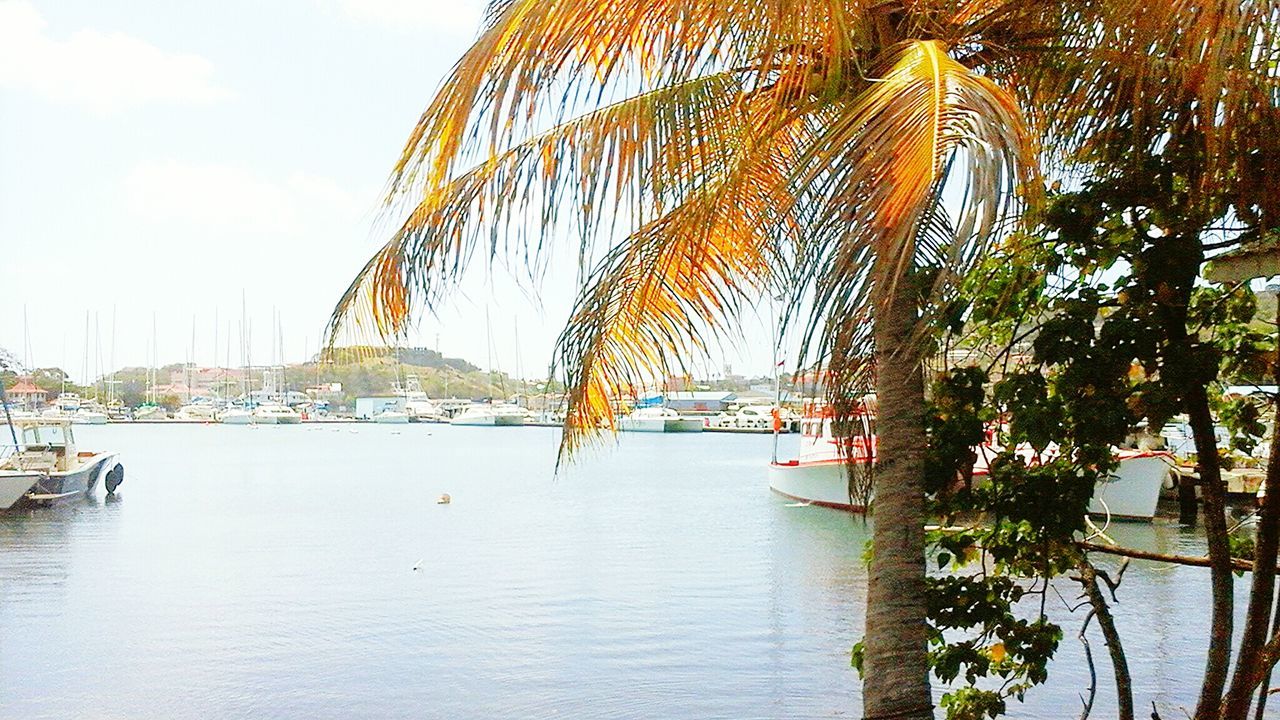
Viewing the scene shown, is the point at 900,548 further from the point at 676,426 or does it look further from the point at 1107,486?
the point at 676,426

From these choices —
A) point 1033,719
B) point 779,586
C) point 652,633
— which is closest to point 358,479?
point 779,586

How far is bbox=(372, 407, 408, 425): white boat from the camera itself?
14162 centimetres

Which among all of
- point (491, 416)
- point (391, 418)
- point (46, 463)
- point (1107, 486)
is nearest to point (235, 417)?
point (391, 418)

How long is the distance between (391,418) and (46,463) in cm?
10987

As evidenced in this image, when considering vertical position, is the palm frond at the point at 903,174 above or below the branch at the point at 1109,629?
above

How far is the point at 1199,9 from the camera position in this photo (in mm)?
3867

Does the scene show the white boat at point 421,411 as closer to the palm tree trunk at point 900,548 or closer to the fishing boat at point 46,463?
the fishing boat at point 46,463

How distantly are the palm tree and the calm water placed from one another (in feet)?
23.3

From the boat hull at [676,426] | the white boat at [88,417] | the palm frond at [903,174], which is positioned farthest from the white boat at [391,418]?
the palm frond at [903,174]

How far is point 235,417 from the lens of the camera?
133 m

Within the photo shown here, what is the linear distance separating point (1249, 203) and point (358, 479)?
53244 mm

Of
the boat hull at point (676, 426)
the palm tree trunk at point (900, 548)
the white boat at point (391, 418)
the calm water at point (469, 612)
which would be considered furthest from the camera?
the white boat at point (391, 418)

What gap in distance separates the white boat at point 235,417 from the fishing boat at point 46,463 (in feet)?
322

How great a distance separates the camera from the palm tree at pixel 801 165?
3816 mm
